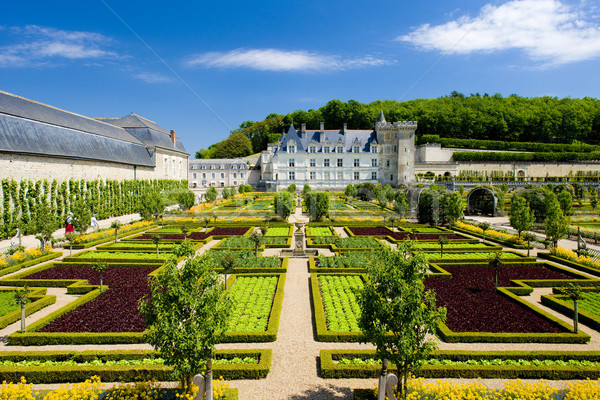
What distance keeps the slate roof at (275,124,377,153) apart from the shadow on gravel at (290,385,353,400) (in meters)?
52.3

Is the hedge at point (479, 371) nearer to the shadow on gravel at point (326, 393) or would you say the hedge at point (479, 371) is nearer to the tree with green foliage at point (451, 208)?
the shadow on gravel at point (326, 393)

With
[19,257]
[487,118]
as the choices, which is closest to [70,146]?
[19,257]

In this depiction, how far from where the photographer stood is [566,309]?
34.3ft

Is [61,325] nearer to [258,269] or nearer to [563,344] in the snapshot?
[258,269]

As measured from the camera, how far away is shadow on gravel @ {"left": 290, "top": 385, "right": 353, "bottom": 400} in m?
6.54

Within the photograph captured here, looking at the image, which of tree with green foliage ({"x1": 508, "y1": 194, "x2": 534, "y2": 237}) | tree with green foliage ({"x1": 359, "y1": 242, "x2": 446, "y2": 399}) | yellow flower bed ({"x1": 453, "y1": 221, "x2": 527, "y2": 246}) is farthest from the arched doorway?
tree with green foliage ({"x1": 359, "y1": 242, "x2": 446, "y2": 399})

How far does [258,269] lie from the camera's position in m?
14.3

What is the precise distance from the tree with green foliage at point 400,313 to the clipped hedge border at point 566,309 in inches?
269

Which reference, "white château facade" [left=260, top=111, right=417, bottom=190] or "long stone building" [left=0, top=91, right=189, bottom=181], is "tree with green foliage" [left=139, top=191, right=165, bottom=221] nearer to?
"long stone building" [left=0, top=91, right=189, bottom=181]

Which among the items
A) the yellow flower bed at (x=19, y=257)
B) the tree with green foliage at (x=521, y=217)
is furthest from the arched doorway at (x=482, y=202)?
the yellow flower bed at (x=19, y=257)

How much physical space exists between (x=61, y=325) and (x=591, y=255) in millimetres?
21069

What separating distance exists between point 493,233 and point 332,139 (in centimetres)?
4000

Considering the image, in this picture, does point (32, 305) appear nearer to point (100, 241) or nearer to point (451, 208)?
point (100, 241)

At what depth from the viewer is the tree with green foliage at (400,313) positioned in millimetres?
5812
